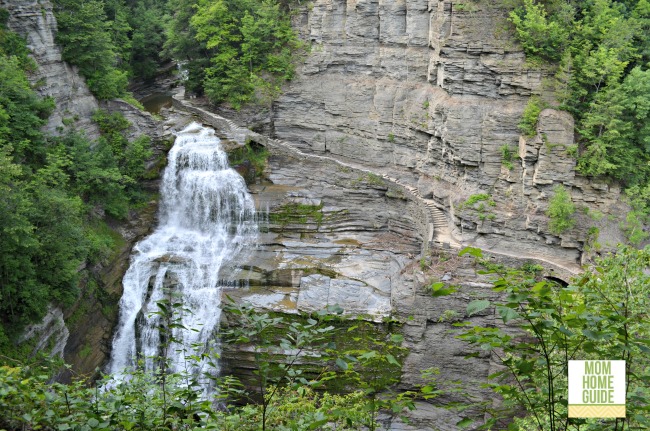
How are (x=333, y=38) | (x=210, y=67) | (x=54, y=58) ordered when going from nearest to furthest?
(x=54, y=58), (x=333, y=38), (x=210, y=67)

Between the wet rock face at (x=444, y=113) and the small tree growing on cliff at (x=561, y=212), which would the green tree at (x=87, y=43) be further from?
the small tree growing on cliff at (x=561, y=212)

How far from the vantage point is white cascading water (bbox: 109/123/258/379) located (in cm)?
2372

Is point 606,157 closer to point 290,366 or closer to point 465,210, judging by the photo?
point 465,210

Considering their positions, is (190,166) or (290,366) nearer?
(290,366)

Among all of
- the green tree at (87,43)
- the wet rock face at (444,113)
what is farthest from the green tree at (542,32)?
the green tree at (87,43)

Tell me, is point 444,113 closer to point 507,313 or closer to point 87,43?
point 87,43

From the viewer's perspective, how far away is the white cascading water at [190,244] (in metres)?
23.7

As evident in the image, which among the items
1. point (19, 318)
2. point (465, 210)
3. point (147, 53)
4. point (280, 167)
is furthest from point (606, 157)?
point (147, 53)

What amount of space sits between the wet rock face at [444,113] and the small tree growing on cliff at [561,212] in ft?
1.31

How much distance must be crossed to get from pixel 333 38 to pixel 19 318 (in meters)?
25.1

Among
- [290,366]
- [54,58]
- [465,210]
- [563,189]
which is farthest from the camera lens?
[54,58]

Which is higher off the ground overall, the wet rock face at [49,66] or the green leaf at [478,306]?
the wet rock face at [49,66]

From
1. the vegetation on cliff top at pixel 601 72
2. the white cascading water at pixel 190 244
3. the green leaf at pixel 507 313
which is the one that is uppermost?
the vegetation on cliff top at pixel 601 72

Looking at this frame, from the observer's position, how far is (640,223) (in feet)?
70.2
